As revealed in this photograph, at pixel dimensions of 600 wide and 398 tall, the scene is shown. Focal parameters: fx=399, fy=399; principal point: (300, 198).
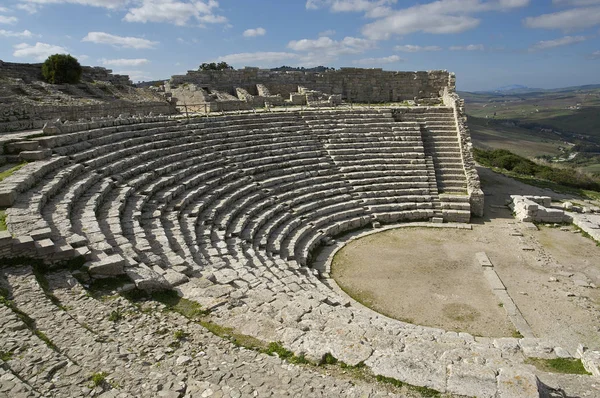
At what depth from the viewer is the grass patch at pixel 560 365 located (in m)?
5.95

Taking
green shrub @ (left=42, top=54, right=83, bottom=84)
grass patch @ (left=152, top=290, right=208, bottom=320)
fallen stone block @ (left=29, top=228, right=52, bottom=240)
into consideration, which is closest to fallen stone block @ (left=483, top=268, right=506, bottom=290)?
grass patch @ (left=152, top=290, right=208, bottom=320)

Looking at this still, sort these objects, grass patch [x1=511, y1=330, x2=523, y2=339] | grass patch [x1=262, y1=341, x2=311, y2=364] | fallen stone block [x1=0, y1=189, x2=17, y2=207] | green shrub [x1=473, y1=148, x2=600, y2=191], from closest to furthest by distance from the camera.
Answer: grass patch [x1=262, y1=341, x2=311, y2=364] < fallen stone block [x1=0, y1=189, x2=17, y2=207] < grass patch [x1=511, y1=330, x2=523, y2=339] < green shrub [x1=473, y1=148, x2=600, y2=191]

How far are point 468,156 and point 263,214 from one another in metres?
10.3

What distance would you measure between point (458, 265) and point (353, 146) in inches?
323

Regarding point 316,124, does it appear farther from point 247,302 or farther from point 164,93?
point 247,302

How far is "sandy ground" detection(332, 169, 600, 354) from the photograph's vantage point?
9.27m

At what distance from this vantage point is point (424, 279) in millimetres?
11336

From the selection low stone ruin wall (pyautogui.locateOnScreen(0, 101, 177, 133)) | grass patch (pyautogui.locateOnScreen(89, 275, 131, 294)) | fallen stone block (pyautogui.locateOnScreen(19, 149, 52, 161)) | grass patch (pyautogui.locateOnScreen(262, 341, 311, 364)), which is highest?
low stone ruin wall (pyautogui.locateOnScreen(0, 101, 177, 133))

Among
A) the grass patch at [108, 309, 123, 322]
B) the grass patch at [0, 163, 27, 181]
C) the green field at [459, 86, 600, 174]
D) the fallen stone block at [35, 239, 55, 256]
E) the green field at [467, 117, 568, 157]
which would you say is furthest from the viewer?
the green field at [467, 117, 568, 157]

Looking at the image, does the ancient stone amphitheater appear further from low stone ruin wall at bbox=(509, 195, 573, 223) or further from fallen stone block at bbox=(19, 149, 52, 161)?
low stone ruin wall at bbox=(509, 195, 573, 223)

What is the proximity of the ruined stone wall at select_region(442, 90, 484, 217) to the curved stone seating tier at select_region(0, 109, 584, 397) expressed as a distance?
0.51 meters

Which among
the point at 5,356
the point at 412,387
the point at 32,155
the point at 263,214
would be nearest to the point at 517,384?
the point at 412,387

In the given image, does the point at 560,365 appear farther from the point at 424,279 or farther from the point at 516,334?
the point at 424,279

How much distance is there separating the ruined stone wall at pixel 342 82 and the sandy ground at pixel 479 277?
13594 millimetres
